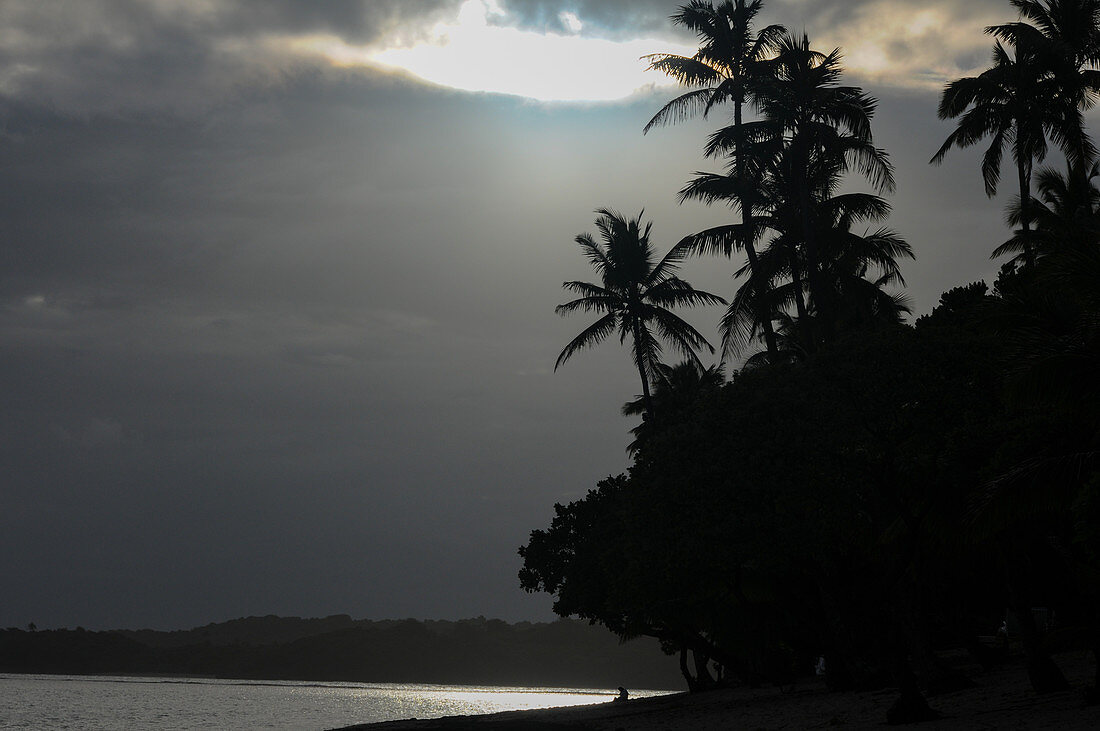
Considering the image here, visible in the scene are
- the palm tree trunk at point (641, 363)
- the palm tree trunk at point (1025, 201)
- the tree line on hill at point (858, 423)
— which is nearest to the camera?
the tree line on hill at point (858, 423)

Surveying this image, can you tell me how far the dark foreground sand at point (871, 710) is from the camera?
1906 cm

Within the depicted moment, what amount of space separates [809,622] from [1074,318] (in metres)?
20.5

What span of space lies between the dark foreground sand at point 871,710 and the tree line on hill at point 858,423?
1.02 m

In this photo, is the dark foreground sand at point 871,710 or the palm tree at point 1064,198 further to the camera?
the palm tree at point 1064,198

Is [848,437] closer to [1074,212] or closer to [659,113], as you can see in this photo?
[1074,212]

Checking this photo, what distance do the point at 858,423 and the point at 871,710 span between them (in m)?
8.48

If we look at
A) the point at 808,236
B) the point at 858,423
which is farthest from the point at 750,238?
the point at 858,423

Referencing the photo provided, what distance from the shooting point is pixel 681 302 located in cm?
4838

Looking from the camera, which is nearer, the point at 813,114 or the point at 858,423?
the point at 858,423

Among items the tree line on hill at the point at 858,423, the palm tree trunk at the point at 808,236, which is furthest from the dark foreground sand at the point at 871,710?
the palm tree trunk at the point at 808,236

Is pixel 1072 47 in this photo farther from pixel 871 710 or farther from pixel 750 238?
pixel 871 710

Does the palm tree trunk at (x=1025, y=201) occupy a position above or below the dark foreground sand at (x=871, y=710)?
above

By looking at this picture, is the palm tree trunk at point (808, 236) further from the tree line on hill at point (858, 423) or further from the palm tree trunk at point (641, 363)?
the palm tree trunk at point (641, 363)

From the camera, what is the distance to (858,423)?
21.5 meters
